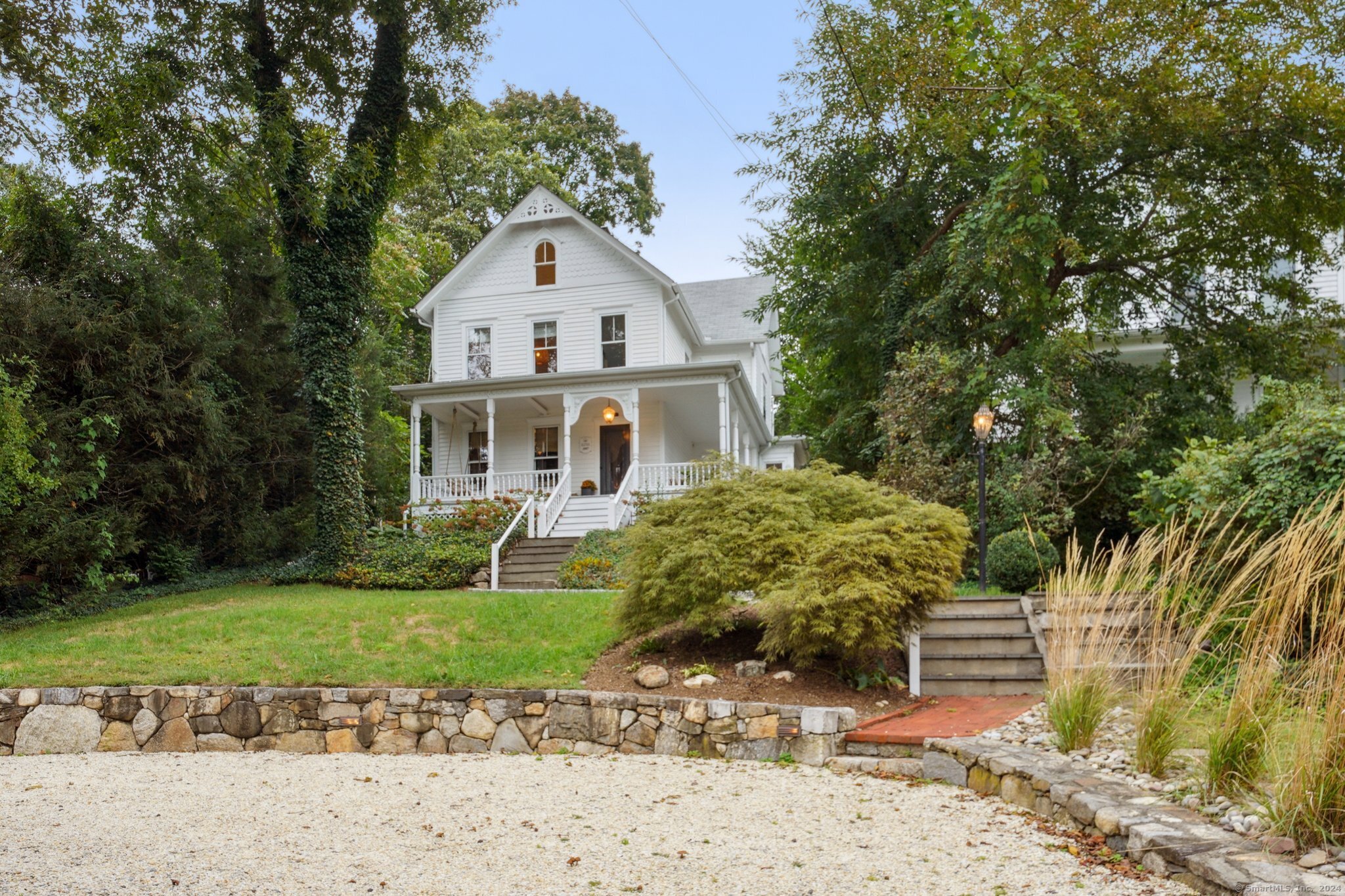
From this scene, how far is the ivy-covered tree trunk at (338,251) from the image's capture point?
45.4 feet

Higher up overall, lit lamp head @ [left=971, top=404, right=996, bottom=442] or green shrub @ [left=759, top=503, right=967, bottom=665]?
lit lamp head @ [left=971, top=404, right=996, bottom=442]

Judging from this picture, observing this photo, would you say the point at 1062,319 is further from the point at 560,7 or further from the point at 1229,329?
the point at 560,7

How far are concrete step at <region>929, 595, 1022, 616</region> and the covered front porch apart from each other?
7.29 meters

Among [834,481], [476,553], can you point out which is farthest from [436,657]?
[476,553]

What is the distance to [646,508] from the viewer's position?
8586mm

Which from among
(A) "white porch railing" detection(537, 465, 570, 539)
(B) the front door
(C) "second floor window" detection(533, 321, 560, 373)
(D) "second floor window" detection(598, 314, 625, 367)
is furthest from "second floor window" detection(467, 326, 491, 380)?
(A) "white porch railing" detection(537, 465, 570, 539)

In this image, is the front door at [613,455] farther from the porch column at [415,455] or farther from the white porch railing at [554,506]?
the porch column at [415,455]

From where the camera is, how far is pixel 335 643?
28.4 ft

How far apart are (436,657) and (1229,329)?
12802 millimetres

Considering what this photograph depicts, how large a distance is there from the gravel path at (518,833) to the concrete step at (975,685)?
188cm

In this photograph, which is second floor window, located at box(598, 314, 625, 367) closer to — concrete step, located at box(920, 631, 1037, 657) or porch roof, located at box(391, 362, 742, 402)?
porch roof, located at box(391, 362, 742, 402)

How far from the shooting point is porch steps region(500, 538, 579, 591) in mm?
13297

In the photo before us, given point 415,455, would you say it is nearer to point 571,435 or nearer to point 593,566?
point 571,435

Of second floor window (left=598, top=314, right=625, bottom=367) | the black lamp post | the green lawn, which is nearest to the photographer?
the green lawn
